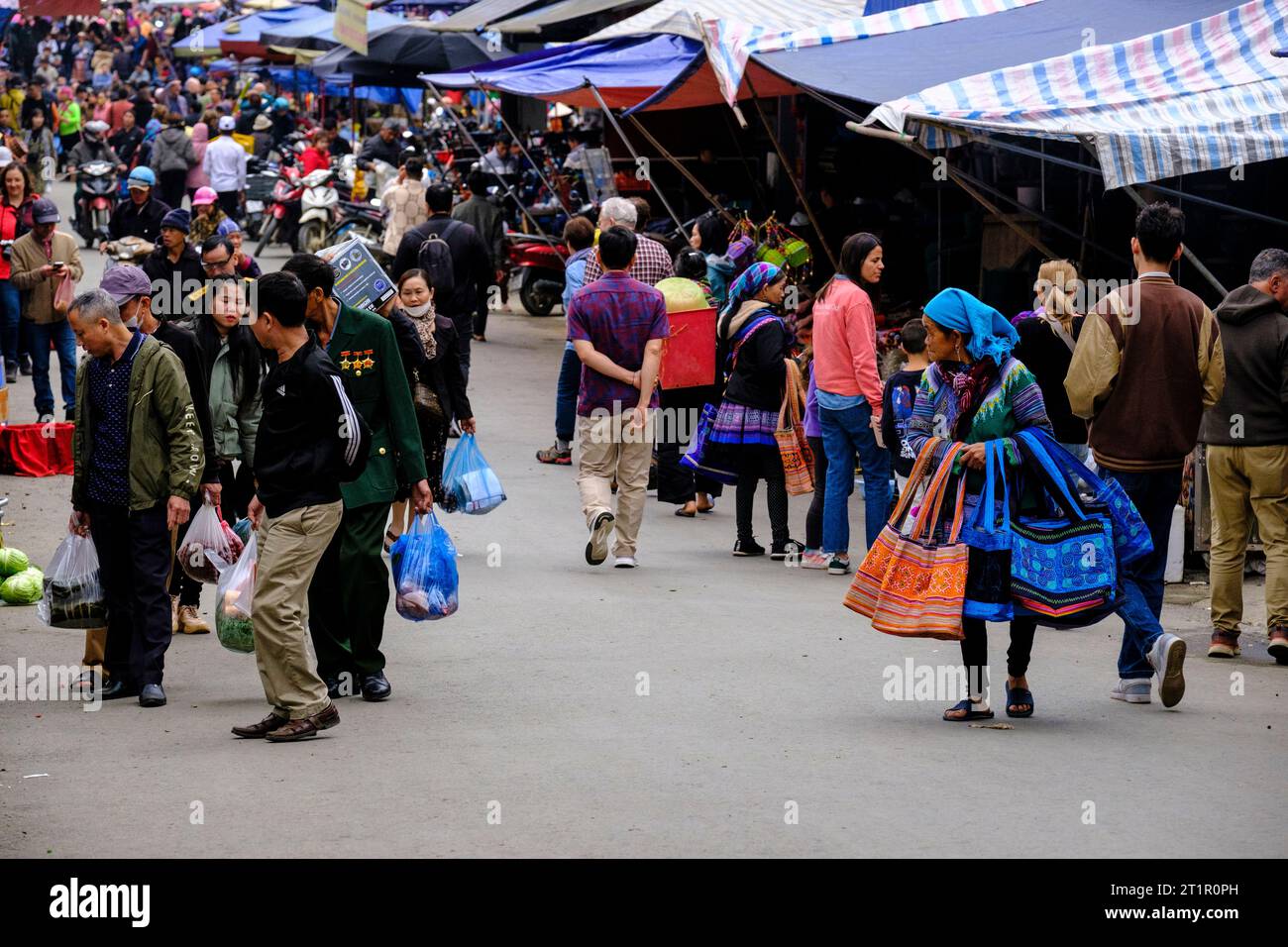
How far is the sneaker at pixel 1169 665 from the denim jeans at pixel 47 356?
10.2 metres

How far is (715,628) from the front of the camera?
29.5 feet

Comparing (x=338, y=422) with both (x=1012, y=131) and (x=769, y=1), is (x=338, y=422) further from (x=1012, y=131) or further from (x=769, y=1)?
(x=769, y=1)

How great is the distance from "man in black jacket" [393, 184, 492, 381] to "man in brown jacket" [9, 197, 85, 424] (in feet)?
8.99

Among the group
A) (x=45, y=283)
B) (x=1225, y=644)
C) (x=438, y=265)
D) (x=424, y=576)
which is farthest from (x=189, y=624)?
(x=45, y=283)

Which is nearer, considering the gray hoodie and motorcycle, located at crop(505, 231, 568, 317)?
the gray hoodie

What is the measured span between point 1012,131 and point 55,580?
559 cm

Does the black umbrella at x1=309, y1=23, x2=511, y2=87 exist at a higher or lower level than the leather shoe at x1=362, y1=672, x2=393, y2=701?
higher

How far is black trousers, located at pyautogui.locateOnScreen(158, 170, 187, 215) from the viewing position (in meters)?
25.6

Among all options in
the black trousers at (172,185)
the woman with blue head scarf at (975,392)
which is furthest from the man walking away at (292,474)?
the black trousers at (172,185)

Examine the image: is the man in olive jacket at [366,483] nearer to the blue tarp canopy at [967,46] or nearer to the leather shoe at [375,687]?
the leather shoe at [375,687]

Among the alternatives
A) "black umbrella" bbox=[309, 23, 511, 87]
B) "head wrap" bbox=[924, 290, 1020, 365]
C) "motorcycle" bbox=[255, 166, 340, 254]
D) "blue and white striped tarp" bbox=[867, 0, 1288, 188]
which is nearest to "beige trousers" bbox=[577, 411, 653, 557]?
"blue and white striped tarp" bbox=[867, 0, 1288, 188]

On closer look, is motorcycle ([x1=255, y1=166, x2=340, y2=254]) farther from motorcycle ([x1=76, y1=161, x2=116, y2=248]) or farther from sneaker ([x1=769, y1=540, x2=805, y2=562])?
sneaker ([x1=769, y1=540, x2=805, y2=562])

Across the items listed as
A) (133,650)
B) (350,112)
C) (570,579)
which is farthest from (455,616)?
(350,112)

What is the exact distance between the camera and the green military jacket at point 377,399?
7.30 m
